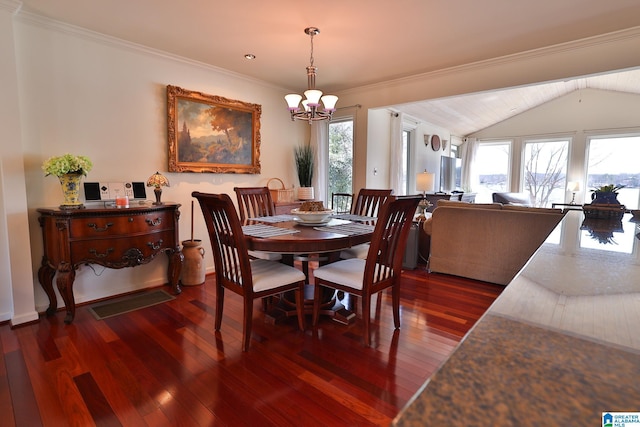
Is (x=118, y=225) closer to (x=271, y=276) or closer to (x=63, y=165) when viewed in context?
(x=63, y=165)

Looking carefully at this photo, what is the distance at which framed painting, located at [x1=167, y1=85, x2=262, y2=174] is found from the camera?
11.5 ft

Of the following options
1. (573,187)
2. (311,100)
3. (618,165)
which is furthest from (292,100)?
(618,165)

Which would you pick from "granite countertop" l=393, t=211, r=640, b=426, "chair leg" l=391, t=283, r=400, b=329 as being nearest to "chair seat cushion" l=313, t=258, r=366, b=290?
"chair leg" l=391, t=283, r=400, b=329

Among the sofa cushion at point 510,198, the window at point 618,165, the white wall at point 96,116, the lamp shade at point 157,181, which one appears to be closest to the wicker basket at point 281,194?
the white wall at point 96,116

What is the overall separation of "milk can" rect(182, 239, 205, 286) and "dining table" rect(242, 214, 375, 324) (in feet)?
2.46

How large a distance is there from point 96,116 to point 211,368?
2.55m

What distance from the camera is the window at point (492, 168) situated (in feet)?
27.4

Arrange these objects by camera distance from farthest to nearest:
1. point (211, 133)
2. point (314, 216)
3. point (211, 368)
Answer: point (211, 133) → point (314, 216) → point (211, 368)

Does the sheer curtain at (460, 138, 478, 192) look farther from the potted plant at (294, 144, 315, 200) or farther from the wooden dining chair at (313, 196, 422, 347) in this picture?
the wooden dining chair at (313, 196, 422, 347)

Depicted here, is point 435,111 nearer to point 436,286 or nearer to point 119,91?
point 436,286

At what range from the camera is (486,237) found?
3486 mm

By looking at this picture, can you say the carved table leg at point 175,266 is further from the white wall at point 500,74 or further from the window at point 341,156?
the white wall at point 500,74

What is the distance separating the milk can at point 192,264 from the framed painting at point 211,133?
33.5 inches

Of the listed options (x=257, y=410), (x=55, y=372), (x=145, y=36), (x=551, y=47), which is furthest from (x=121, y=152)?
(x=551, y=47)
